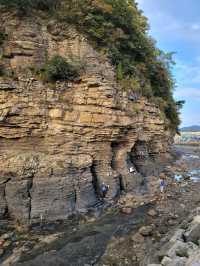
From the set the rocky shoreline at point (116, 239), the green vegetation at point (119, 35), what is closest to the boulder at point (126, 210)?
the rocky shoreline at point (116, 239)

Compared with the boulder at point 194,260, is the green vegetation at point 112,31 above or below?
above

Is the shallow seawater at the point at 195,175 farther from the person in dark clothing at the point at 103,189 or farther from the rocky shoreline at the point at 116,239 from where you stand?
the person in dark clothing at the point at 103,189

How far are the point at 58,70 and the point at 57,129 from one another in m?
4.43

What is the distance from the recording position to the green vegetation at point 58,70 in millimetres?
21422

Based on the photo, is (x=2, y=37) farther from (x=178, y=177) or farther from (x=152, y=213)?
(x=178, y=177)

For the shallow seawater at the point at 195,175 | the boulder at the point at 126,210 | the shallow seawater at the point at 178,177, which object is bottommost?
the boulder at the point at 126,210

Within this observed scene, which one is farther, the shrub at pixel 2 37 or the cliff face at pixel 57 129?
the shrub at pixel 2 37

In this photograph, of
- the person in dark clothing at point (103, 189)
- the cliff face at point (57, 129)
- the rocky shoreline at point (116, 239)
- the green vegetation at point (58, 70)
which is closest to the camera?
the rocky shoreline at point (116, 239)

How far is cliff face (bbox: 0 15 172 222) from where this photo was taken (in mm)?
19219

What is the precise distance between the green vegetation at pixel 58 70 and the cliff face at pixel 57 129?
1.78ft

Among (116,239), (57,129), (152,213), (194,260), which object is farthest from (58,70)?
(194,260)

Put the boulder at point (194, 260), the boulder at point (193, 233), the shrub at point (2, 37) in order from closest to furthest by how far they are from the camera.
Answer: the boulder at point (194, 260)
the boulder at point (193, 233)
the shrub at point (2, 37)

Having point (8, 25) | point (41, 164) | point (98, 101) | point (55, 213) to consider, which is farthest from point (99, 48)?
point (55, 213)

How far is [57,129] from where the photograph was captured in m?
21.0
